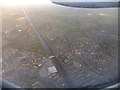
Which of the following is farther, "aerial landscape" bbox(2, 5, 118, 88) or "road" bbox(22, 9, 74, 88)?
"aerial landscape" bbox(2, 5, 118, 88)

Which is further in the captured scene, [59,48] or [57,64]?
[59,48]

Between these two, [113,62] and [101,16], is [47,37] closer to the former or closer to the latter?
[113,62]

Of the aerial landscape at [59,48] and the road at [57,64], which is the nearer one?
the road at [57,64]

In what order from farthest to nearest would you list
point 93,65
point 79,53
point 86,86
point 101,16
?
point 101,16, point 79,53, point 93,65, point 86,86

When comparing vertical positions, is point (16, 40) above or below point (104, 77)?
above

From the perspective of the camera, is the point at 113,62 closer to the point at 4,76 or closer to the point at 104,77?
the point at 104,77

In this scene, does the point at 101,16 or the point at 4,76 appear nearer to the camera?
the point at 4,76

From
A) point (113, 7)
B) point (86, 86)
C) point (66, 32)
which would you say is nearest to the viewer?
point (86, 86)

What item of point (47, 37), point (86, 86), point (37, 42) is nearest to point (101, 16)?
point (47, 37)
